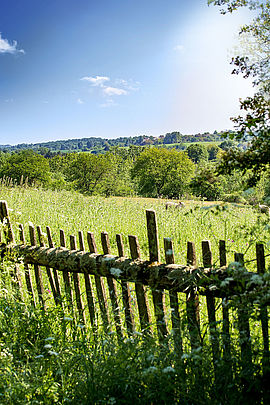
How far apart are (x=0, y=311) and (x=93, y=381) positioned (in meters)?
1.57

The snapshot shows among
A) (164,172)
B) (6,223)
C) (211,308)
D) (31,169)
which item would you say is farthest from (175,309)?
(31,169)

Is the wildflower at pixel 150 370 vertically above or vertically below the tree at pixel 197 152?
below

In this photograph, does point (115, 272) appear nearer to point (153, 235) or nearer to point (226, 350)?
point (153, 235)

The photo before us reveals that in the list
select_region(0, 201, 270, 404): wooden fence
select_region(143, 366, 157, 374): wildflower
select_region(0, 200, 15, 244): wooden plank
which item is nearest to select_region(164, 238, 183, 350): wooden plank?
select_region(0, 201, 270, 404): wooden fence

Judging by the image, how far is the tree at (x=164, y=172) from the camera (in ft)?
169

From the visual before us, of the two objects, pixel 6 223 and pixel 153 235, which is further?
pixel 6 223

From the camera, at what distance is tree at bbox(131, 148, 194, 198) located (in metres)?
51.4

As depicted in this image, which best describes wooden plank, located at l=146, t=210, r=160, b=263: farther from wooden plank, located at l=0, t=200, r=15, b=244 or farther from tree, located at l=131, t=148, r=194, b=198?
tree, located at l=131, t=148, r=194, b=198

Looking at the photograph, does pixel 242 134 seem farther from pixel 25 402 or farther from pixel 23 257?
pixel 23 257

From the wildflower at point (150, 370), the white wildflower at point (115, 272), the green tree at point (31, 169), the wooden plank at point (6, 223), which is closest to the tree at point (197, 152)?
the green tree at point (31, 169)

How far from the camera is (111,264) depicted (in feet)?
9.63

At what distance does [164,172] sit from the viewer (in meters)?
52.2

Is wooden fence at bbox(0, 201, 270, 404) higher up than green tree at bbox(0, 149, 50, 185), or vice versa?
green tree at bbox(0, 149, 50, 185)

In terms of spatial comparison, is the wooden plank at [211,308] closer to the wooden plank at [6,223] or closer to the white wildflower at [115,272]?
the white wildflower at [115,272]
